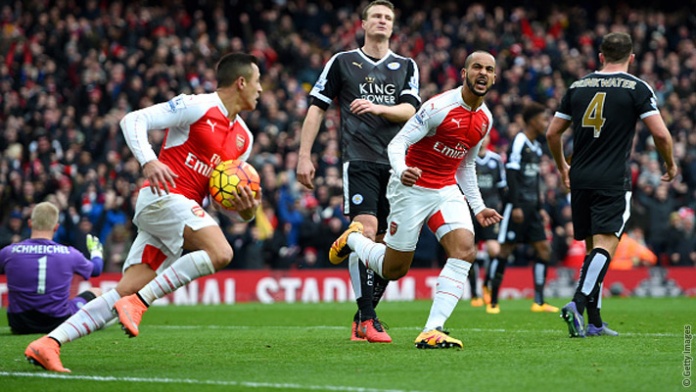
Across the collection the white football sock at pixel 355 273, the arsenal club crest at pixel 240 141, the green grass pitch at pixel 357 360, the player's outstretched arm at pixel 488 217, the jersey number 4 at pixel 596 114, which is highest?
the jersey number 4 at pixel 596 114

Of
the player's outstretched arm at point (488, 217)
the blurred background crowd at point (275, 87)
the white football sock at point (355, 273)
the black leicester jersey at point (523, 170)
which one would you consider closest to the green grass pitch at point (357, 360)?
the white football sock at point (355, 273)

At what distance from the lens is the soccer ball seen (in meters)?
7.56

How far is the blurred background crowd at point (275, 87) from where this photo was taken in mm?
21562

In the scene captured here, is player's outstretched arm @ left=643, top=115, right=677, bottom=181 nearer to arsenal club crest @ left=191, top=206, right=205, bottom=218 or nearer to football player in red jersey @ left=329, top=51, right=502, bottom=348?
football player in red jersey @ left=329, top=51, right=502, bottom=348

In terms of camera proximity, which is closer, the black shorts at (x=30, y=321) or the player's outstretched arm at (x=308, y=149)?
the player's outstretched arm at (x=308, y=149)

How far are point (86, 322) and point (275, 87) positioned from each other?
1975 cm

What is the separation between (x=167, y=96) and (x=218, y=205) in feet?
55.4

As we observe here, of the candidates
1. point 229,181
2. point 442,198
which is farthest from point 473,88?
point 229,181

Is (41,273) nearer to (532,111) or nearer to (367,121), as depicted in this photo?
(367,121)

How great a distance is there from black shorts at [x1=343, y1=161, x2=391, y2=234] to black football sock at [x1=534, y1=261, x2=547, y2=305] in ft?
21.7

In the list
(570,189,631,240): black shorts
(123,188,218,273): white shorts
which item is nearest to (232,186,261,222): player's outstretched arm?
(123,188,218,273): white shorts

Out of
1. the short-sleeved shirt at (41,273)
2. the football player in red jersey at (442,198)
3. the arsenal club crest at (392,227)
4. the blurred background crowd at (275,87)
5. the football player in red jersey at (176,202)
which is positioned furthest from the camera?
the blurred background crowd at (275,87)

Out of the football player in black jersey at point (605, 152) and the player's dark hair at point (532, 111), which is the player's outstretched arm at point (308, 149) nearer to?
the football player in black jersey at point (605, 152)

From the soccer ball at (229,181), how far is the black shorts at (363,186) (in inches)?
83.4
